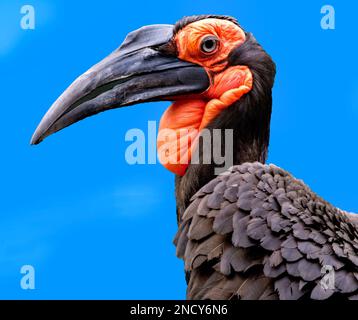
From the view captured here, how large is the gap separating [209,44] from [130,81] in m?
0.60

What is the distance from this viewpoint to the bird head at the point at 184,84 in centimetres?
709

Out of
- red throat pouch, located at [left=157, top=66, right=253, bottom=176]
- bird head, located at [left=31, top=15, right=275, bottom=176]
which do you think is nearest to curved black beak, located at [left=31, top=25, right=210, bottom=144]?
bird head, located at [left=31, top=15, right=275, bottom=176]

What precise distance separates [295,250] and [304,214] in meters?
0.24

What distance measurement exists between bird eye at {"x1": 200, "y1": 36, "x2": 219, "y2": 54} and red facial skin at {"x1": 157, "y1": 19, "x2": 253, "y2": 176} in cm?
1

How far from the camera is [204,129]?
715 centimetres

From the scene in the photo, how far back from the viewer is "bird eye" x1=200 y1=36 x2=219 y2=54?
24.0ft

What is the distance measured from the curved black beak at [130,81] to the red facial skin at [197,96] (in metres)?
0.08

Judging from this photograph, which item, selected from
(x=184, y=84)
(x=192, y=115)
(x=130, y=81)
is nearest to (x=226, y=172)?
(x=192, y=115)

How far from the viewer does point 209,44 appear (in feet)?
24.0

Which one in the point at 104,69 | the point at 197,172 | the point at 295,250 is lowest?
the point at 295,250

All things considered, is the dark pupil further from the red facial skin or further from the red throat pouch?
the red throat pouch

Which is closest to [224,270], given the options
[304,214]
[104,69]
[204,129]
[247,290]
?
[247,290]
